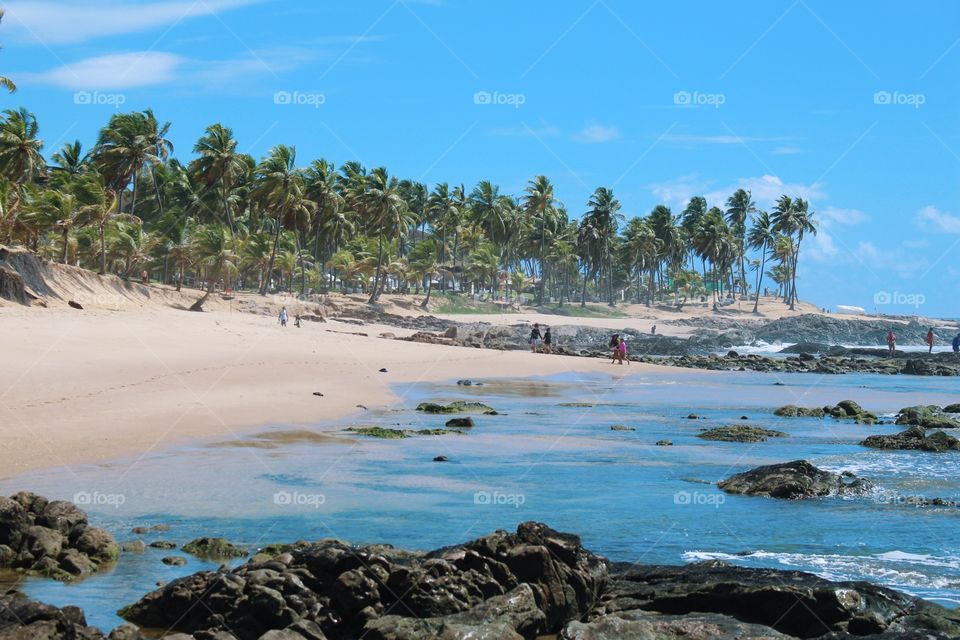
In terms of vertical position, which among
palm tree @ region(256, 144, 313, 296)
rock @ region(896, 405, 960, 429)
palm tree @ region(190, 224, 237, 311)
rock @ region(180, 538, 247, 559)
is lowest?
rock @ region(180, 538, 247, 559)

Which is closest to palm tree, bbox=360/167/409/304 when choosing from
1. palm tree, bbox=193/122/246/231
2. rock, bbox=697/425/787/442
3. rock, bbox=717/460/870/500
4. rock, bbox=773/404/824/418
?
palm tree, bbox=193/122/246/231

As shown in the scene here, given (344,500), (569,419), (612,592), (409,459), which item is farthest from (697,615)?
(569,419)

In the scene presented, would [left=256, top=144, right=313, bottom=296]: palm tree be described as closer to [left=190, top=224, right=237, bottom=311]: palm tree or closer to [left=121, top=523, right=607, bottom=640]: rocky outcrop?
[left=190, top=224, right=237, bottom=311]: palm tree

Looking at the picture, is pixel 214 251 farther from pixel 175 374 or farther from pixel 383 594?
pixel 383 594

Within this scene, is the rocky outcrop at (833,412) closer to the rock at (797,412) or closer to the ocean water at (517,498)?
the rock at (797,412)

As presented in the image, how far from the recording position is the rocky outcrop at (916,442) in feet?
62.2

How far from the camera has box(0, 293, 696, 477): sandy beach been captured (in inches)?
609

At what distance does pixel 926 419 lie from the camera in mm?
23125

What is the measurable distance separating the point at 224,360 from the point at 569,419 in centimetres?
1113

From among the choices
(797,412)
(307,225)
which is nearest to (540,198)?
(307,225)

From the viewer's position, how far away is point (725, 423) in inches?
912

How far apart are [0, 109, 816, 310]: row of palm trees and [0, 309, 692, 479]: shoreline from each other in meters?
9.97

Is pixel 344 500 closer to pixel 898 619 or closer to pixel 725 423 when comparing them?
pixel 898 619

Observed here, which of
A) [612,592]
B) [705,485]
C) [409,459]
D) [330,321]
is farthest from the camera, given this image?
[330,321]
